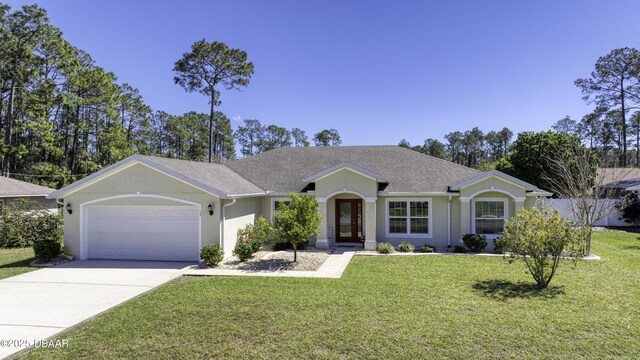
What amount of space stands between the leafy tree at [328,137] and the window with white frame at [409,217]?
218 feet

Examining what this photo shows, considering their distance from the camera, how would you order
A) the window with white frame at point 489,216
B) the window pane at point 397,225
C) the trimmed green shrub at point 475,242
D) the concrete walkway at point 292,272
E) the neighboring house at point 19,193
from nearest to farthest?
the concrete walkway at point 292,272, the trimmed green shrub at point 475,242, the window with white frame at point 489,216, the window pane at point 397,225, the neighboring house at point 19,193

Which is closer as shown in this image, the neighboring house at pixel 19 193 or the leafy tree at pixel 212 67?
the neighboring house at pixel 19 193

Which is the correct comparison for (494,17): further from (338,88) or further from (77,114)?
(77,114)

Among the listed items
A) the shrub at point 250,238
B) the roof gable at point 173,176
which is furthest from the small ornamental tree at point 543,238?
the roof gable at point 173,176

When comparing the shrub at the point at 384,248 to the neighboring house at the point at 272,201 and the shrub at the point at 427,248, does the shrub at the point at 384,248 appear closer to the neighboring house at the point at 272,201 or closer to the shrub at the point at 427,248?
the neighboring house at the point at 272,201

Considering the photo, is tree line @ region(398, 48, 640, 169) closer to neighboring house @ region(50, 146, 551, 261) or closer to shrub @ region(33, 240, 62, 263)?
neighboring house @ region(50, 146, 551, 261)

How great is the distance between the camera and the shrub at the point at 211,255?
43.1 feet

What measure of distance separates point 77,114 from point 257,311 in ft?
133

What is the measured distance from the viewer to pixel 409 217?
17.6 m

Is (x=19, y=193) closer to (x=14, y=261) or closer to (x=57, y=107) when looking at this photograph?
(x=14, y=261)

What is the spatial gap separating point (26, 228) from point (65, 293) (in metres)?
12.5

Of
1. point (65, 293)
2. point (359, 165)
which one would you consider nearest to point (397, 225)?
point (359, 165)

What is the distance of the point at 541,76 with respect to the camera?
18.8 metres

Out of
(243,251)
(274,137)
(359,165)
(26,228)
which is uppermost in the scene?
(274,137)
